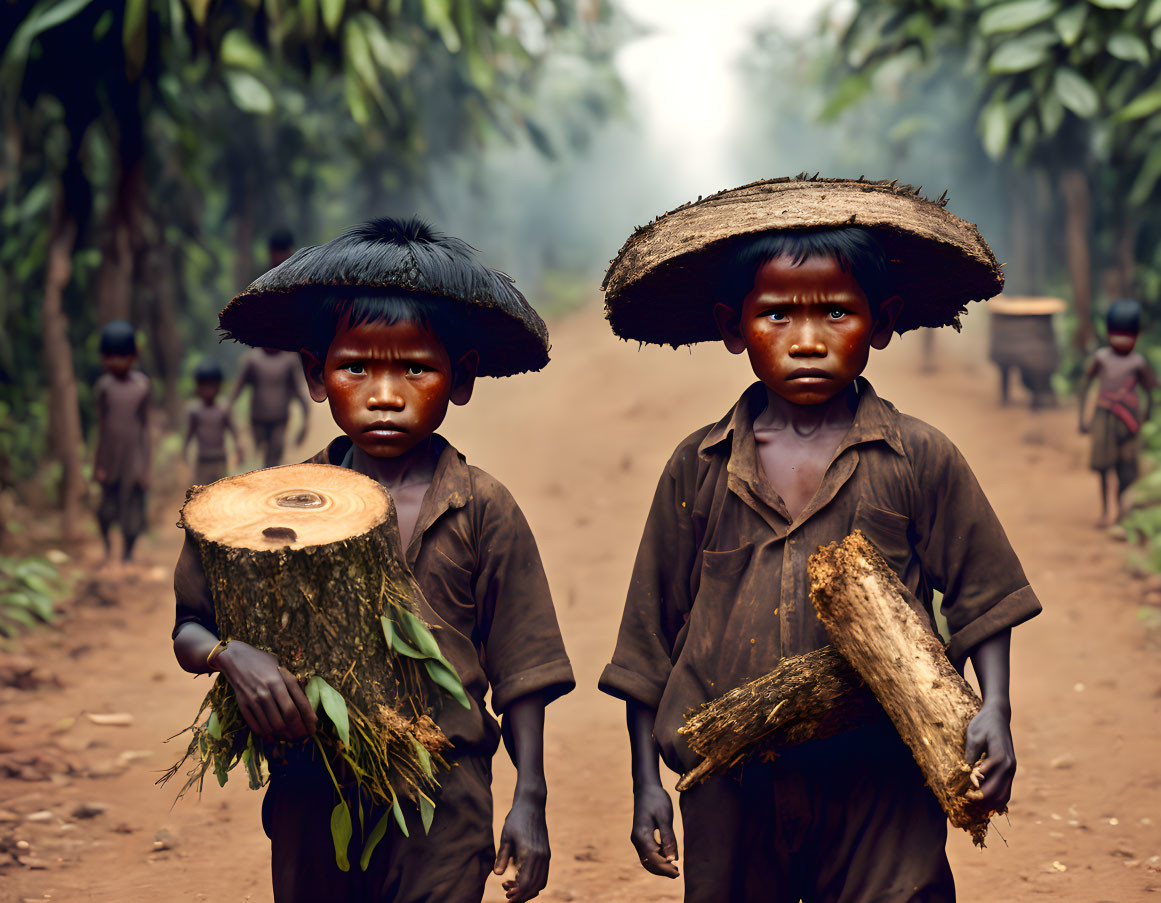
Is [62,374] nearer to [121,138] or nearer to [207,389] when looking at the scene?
[207,389]

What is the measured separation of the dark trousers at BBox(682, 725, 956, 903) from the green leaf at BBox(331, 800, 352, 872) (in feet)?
2.48

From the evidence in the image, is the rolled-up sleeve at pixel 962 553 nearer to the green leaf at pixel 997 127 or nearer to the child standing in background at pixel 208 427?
the child standing in background at pixel 208 427

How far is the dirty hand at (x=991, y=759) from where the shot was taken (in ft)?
8.09

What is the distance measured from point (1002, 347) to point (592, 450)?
4590 mm

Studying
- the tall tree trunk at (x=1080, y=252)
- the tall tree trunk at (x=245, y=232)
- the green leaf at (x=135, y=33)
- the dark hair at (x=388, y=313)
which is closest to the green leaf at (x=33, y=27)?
the green leaf at (x=135, y=33)

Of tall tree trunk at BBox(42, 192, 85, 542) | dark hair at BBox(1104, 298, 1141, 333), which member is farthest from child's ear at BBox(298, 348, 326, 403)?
dark hair at BBox(1104, 298, 1141, 333)

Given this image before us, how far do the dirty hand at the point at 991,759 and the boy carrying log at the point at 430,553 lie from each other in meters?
0.98

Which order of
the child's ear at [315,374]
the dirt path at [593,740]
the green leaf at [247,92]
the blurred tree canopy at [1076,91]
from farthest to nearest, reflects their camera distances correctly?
1. the blurred tree canopy at [1076,91]
2. the green leaf at [247,92]
3. the dirt path at [593,740]
4. the child's ear at [315,374]

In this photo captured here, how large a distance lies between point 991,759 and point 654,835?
2.67ft

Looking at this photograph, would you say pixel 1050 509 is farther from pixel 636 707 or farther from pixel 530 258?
pixel 530 258

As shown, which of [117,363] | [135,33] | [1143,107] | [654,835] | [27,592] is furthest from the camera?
[1143,107]

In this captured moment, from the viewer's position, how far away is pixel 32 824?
5105 millimetres

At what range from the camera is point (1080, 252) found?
13305 mm

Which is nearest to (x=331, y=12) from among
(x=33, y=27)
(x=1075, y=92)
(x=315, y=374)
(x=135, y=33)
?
(x=135, y=33)
